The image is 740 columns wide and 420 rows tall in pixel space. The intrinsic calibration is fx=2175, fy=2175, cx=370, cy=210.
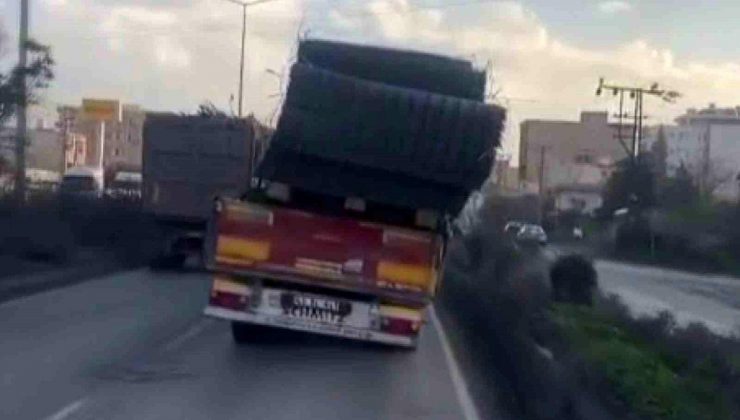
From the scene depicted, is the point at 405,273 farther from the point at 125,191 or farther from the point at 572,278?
the point at 125,191

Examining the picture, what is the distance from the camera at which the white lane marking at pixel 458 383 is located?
20.0 m

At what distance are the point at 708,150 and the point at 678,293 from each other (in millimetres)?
63636

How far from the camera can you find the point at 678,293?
51.8 m

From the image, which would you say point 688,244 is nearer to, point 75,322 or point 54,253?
point 54,253

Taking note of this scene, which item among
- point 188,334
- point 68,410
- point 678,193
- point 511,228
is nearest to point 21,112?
point 188,334

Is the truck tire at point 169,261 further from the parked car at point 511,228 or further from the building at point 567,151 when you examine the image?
the building at point 567,151

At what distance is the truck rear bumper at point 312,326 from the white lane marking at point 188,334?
37.1 inches

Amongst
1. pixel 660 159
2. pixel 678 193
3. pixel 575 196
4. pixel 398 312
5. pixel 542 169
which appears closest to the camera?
pixel 398 312

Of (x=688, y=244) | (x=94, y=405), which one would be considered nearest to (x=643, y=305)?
(x=688, y=244)

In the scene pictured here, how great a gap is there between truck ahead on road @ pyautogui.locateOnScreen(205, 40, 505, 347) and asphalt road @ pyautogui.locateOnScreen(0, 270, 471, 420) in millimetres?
651

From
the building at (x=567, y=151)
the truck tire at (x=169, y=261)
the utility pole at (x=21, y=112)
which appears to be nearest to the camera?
the truck tire at (x=169, y=261)

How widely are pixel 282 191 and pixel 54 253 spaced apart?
2377cm

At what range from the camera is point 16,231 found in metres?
49.7

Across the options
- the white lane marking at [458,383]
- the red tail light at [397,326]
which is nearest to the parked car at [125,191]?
the white lane marking at [458,383]
